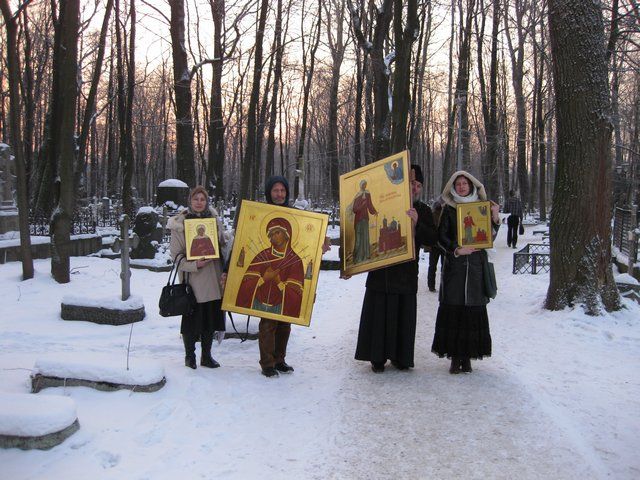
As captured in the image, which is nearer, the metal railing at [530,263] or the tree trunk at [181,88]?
the metal railing at [530,263]

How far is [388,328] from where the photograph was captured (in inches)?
217

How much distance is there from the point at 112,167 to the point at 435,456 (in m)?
39.3

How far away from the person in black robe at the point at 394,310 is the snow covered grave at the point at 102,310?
3.76 metres

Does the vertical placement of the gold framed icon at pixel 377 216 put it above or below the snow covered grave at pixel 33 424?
above

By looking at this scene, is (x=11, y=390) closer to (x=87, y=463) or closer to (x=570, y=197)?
(x=87, y=463)

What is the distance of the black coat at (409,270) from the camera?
215 inches

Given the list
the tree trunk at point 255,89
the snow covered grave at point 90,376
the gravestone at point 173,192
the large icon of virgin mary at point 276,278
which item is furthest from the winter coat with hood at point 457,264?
the tree trunk at point 255,89

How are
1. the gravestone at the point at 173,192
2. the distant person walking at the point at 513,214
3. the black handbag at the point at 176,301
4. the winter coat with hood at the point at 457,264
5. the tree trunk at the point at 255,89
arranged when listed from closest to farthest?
the black handbag at the point at 176,301, the winter coat with hood at the point at 457,264, the gravestone at the point at 173,192, the distant person walking at the point at 513,214, the tree trunk at the point at 255,89

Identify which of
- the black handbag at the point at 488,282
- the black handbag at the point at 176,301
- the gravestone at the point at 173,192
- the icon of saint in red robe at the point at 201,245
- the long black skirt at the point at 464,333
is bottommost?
the long black skirt at the point at 464,333

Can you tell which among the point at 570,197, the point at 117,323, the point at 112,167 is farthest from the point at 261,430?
the point at 112,167

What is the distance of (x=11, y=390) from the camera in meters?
4.48

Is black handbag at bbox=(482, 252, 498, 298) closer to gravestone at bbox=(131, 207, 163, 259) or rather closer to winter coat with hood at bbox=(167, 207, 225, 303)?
winter coat with hood at bbox=(167, 207, 225, 303)

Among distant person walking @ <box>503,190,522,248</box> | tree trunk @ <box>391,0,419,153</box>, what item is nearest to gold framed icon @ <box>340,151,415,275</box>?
tree trunk @ <box>391,0,419,153</box>

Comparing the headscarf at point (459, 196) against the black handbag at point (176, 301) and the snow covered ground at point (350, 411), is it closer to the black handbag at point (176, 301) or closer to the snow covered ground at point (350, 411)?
the snow covered ground at point (350, 411)
